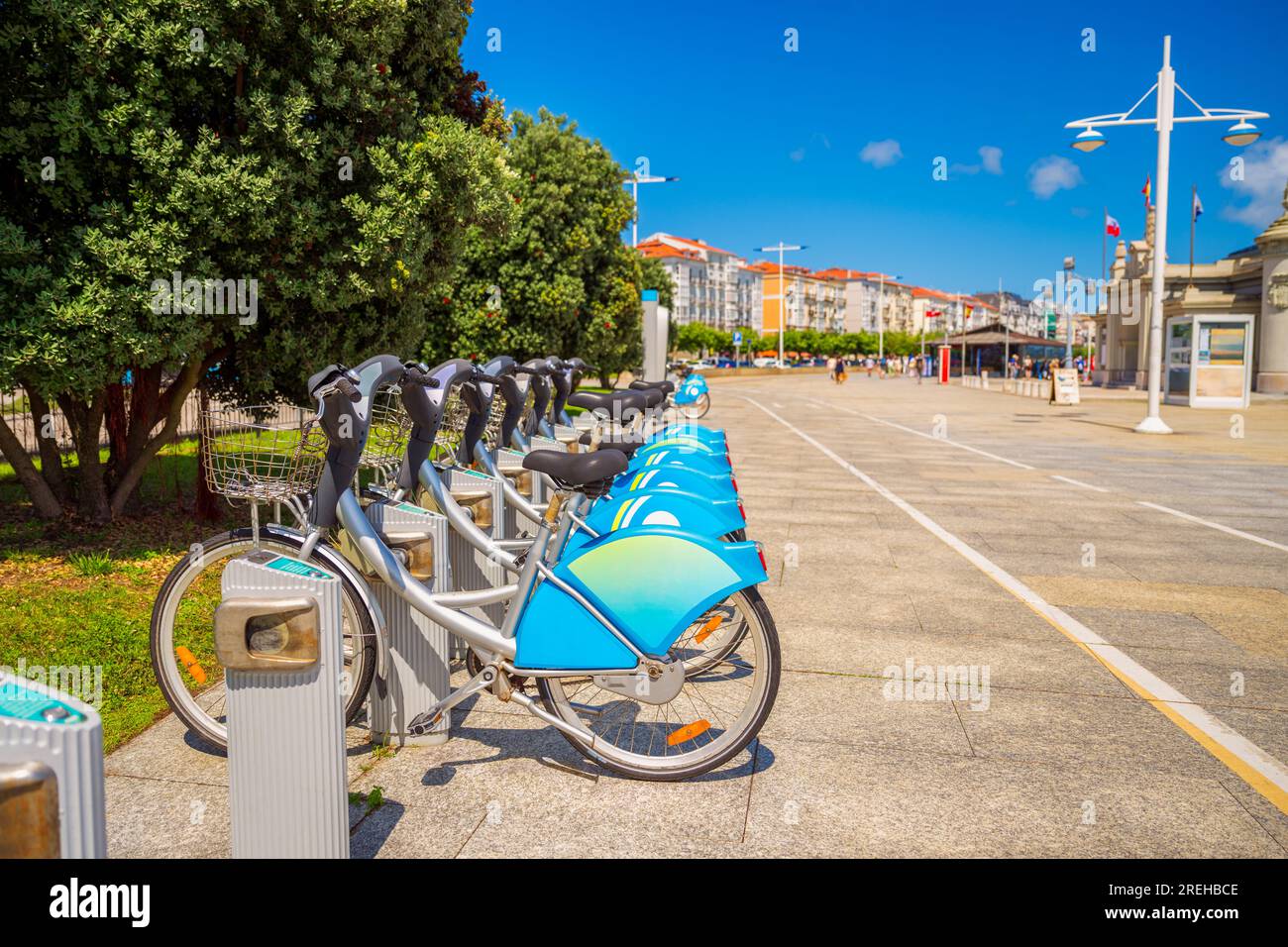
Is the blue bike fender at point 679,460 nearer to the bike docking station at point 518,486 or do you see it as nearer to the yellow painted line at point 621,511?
the bike docking station at point 518,486

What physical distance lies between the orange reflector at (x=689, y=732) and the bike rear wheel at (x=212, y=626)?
1.15 meters

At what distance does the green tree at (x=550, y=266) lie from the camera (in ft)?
62.8

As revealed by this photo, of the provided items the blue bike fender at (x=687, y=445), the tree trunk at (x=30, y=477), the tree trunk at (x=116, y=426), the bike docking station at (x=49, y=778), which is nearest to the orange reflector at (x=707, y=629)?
the blue bike fender at (x=687, y=445)

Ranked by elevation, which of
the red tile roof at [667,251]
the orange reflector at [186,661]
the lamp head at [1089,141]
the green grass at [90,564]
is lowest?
Answer: the green grass at [90,564]

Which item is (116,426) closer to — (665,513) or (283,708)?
(665,513)

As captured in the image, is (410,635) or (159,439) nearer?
(410,635)

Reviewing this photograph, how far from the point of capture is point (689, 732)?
360cm

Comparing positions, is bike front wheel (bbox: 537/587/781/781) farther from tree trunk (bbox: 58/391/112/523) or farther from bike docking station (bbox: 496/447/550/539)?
tree trunk (bbox: 58/391/112/523)

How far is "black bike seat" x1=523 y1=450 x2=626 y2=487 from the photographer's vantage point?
324 centimetres

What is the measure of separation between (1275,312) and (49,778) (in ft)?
136

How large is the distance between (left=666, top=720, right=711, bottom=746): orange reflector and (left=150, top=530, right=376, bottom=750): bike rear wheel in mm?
1149

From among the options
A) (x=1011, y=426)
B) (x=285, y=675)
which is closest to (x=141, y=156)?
(x=285, y=675)

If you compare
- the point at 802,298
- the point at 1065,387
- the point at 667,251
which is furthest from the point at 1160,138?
the point at 802,298
